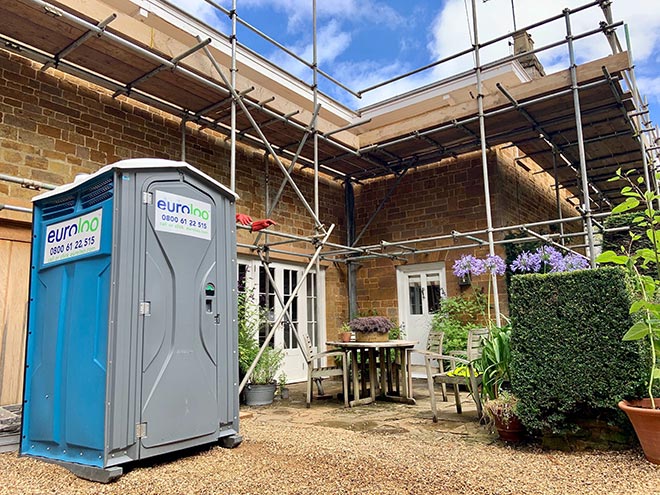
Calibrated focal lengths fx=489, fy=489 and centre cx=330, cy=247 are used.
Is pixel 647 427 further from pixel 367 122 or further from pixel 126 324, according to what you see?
pixel 367 122

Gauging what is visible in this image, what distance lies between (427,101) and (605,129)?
376 centimetres

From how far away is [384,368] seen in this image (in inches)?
237

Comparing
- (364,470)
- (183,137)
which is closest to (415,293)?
(183,137)

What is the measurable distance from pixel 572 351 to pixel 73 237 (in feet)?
11.1

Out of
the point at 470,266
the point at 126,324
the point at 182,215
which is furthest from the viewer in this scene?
the point at 470,266

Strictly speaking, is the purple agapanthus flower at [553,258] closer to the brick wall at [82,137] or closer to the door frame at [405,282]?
the door frame at [405,282]

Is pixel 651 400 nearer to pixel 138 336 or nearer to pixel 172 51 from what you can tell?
pixel 138 336

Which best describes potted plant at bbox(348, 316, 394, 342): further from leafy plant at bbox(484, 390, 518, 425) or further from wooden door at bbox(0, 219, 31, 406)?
wooden door at bbox(0, 219, 31, 406)

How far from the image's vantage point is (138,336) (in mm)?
2883

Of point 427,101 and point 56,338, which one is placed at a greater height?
point 427,101

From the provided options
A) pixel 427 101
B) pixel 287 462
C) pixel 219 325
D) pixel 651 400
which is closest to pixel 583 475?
pixel 651 400

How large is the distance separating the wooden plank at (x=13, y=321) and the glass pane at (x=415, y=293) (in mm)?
6083

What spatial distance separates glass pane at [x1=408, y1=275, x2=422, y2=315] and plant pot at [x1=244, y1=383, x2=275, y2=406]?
376cm

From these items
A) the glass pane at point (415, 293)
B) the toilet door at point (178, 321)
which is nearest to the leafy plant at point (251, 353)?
the toilet door at point (178, 321)
